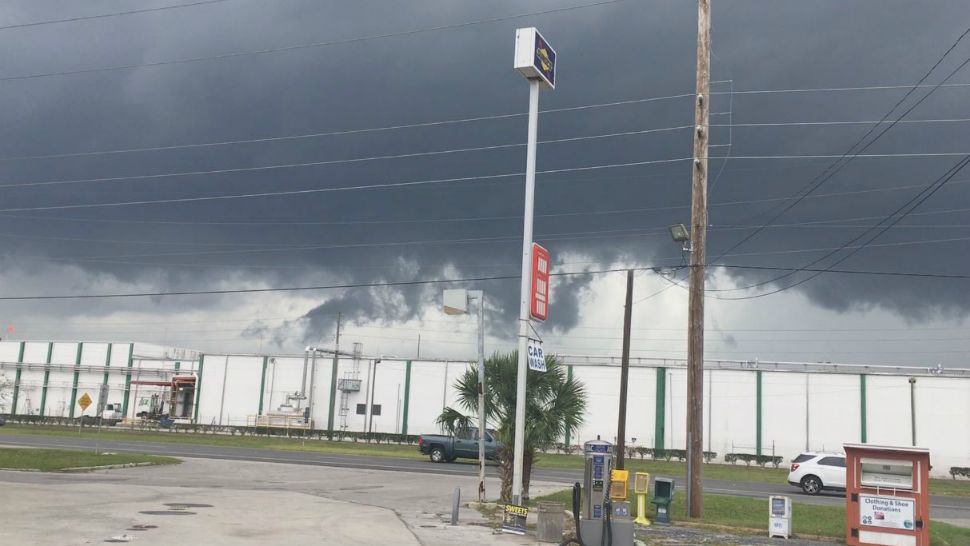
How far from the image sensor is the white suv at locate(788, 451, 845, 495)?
31797 mm

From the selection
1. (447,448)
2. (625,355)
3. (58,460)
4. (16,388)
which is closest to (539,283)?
(625,355)

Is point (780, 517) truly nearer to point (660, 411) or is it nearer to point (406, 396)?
→ point (660, 411)

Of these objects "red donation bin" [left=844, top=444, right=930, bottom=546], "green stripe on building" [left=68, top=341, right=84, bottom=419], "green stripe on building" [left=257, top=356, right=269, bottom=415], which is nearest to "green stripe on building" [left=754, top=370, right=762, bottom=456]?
"green stripe on building" [left=257, top=356, right=269, bottom=415]

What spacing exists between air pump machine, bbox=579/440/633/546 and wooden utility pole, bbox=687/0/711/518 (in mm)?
6210

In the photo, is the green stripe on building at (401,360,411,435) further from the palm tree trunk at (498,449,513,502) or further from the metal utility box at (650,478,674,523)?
the metal utility box at (650,478,674,523)

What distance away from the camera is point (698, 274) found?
19.3 meters

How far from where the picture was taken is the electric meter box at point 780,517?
15.9 m

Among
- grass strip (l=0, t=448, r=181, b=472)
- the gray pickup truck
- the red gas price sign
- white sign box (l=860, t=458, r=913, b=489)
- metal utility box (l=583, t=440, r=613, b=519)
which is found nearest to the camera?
metal utility box (l=583, t=440, r=613, b=519)

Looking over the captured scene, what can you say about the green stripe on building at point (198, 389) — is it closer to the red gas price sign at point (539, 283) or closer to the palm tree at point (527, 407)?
the palm tree at point (527, 407)

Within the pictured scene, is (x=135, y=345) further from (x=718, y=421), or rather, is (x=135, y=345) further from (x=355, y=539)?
(x=355, y=539)

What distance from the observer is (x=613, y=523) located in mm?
12273

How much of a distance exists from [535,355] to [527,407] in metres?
4.23

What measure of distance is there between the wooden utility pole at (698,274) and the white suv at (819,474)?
48.9 feet

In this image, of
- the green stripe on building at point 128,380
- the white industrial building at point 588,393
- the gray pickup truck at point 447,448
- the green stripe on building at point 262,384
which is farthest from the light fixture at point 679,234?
the green stripe on building at point 128,380
